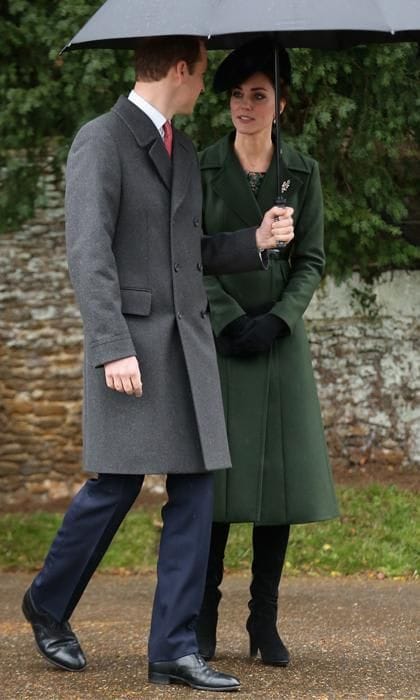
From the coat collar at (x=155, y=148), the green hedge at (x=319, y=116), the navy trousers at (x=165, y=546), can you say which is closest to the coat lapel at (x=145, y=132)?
the coat collar at (x=155, y=148)

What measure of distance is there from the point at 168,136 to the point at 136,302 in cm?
57

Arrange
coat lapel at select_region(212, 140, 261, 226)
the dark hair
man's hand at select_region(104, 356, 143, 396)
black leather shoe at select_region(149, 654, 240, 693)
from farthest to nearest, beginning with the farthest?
coat lapel at select_region(212, 140, 261, 226) → the dark hair → black leather shoe at select_region(149, 654, 240, 693) → man's hand at select_region(104, 356, 143, 396)

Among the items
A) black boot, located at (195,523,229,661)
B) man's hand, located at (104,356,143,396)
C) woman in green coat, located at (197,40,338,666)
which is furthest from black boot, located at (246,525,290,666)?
man's hand, located at (104,356,143,396)

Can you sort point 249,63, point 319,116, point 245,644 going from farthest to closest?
point 319,116 → point 245,644 → point 249,63

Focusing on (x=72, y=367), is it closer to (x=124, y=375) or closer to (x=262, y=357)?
(x=262, y=357)

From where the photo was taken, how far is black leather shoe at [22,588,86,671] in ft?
14.6

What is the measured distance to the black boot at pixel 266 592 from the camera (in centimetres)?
484

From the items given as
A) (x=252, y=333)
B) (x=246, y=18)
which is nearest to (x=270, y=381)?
(x=252, y=333)

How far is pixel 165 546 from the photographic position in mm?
4383

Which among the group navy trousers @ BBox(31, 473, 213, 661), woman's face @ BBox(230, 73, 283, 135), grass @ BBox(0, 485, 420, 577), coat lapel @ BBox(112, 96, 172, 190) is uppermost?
woman's face @ BBox(230, 73, 283, 135)

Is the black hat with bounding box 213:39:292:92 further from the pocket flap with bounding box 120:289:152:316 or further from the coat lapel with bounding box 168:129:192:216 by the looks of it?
the pocket flap with bounding box 120:289:152:316

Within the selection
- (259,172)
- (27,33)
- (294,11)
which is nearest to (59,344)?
(27,33)

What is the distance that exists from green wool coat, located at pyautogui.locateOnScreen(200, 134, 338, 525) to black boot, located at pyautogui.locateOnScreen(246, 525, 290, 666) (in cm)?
18

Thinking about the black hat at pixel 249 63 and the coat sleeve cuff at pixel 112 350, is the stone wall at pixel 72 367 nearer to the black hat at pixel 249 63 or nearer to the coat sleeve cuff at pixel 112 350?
the black hat at pixel 249 63
